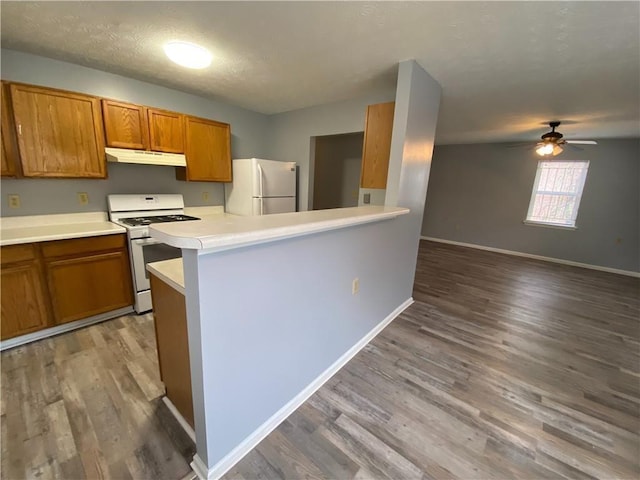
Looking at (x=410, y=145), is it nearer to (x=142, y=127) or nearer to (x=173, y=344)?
(x=173, y=344)

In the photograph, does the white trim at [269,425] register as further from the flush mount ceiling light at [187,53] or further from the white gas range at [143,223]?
the flush mount ceiling light at [187,53]

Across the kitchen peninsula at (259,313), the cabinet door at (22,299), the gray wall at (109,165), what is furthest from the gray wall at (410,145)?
the cabinet door at (22,299)

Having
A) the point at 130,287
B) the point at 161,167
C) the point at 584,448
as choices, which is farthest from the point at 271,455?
the point at 161,167

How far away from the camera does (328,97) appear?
10.1 feet

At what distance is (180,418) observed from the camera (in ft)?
4.87

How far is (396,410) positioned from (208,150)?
10.8 feet

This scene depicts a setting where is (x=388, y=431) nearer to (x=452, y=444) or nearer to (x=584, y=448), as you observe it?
(x=452, y=444)

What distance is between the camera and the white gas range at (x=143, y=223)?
2463 millimetres

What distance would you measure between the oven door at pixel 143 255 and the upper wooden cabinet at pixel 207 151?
0.95 metres

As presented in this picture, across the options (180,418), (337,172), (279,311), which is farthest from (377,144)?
(337,172)

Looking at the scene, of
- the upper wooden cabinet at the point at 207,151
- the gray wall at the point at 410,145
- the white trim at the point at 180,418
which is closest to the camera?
A: the white trim at the point at 180,418

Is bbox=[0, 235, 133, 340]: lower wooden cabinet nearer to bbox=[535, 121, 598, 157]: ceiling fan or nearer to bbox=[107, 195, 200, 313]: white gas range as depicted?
bbox=[107, 195, 200, 313]: white gas range

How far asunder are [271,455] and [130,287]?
85.6 inches

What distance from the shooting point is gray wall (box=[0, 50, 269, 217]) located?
7.30 ft
